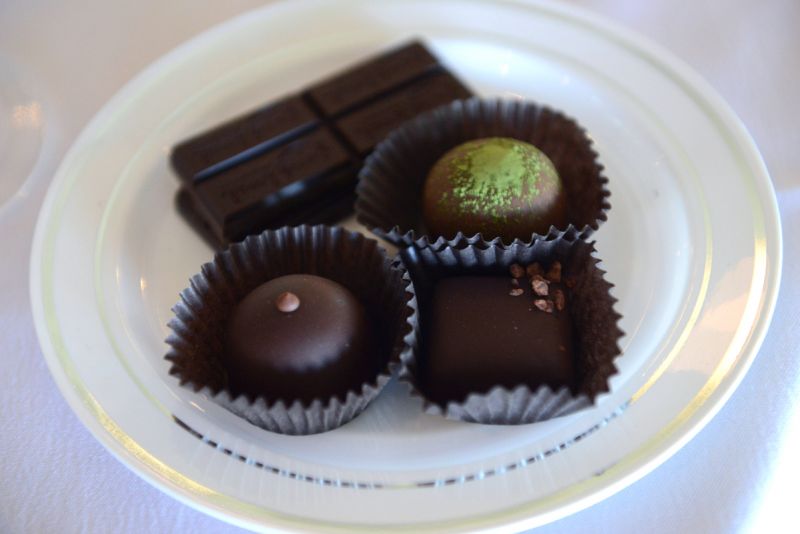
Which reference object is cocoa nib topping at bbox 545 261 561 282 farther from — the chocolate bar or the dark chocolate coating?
the chocolate bar

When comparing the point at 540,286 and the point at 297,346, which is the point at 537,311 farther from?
the point at 297,346

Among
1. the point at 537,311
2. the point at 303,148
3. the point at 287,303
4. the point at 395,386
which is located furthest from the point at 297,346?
the point at 303,148

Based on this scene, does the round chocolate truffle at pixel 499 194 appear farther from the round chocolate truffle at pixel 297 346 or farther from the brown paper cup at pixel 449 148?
the round chocolate truffle at pixel 297 346

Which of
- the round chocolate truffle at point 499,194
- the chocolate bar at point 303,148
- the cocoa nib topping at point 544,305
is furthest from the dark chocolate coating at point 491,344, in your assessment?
the chocolate bar at point 303,148

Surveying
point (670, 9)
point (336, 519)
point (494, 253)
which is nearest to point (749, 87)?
point (670, 9)

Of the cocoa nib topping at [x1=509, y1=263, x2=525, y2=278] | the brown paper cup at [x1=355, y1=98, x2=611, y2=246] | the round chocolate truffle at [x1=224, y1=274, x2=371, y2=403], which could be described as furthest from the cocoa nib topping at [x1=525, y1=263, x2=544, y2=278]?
the round chocolate truffle at [x1=224, y1=274, x2=371, y2=403]
